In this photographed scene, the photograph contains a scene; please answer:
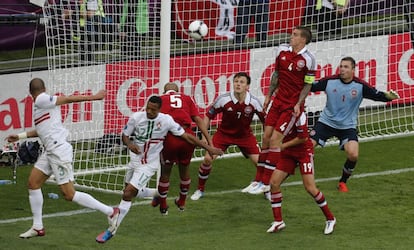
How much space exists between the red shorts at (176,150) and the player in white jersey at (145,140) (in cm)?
79

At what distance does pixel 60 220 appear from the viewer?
1446 cm

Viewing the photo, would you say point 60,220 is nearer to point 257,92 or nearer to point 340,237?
point 340,237

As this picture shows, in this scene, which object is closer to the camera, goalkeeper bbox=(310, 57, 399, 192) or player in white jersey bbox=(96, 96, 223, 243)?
player in white jersey bbox=(96, 96, 223, 243)

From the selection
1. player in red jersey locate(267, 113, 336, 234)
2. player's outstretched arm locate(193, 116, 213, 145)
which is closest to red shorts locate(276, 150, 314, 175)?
player in red jersey locate(267, 113, 336, 234)

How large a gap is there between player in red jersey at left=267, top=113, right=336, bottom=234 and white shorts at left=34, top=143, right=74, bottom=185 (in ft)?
8.14

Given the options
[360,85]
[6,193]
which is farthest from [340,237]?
[6,193]

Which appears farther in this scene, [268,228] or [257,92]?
[257,92]

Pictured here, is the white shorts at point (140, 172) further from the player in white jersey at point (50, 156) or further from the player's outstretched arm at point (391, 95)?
the player's outstretched arm at point (391, 95)

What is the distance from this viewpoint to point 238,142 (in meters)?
16.0

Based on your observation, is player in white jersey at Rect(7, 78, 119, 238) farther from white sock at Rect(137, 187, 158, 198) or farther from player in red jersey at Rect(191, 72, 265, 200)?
player in red jersey at Rect(191, 72, 265, 200)

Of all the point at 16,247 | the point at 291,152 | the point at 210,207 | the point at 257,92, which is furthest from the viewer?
the point at 257,92

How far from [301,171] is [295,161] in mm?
174

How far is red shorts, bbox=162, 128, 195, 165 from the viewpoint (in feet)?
47.9

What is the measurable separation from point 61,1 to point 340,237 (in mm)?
5782
